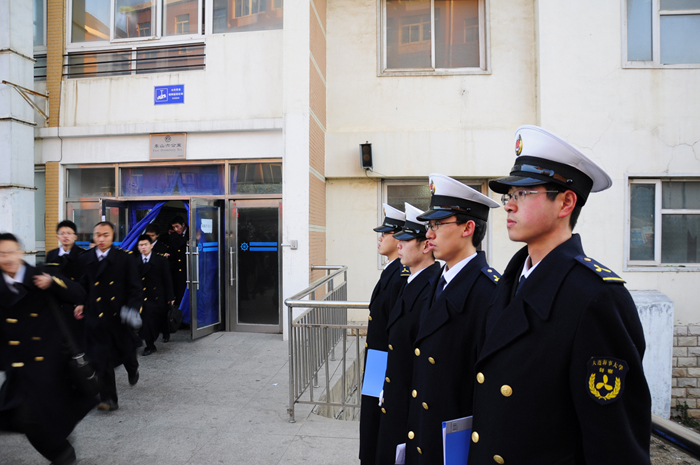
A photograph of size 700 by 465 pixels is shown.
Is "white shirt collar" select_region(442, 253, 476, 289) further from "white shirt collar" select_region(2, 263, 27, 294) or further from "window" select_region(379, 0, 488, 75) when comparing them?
"window" select_region(379, 0, 488, 75)

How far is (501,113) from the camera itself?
28.2 ft

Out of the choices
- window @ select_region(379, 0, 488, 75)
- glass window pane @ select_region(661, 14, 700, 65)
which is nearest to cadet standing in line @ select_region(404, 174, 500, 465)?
window @ select_region(379, 0, 488, 75)

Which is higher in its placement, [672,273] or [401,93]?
[401,93]

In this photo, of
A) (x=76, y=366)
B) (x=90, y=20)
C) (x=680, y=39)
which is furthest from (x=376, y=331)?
(x=90, y=20)

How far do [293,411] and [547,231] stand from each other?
3547 millimetres

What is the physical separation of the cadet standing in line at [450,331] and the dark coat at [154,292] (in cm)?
549

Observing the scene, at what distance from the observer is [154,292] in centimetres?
679

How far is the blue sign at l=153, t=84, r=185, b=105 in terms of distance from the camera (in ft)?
28.2

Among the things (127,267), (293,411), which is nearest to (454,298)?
(293,411)

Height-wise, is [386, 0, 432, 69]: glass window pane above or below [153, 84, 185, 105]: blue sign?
above

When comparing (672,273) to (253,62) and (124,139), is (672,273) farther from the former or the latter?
(124,139)

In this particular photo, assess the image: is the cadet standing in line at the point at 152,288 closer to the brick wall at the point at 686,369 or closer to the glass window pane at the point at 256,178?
the glass window pane at the point at 256,178

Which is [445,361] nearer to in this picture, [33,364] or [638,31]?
[33,364]

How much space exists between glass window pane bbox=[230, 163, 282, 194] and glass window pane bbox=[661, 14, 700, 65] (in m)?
7.30
